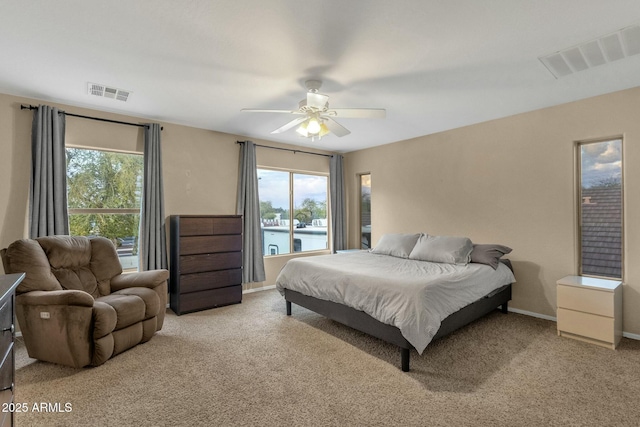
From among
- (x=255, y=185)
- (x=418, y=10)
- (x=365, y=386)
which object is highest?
(x=418, y=10)

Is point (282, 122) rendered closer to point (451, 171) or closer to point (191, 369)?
point (451, 171)

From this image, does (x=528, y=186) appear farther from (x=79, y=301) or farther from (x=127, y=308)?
(x=79, y=301)

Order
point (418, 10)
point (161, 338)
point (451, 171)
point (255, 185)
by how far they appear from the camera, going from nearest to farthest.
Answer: point (418, 10) < point (161, 338) < point (451, 171) < point (255, 185)

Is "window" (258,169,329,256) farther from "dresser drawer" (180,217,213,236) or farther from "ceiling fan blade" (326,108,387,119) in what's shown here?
"ceiling fan blade" (326,108,387,119)

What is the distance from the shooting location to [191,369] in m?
2.55

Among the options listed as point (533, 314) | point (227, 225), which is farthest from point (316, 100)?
point (533, 314)

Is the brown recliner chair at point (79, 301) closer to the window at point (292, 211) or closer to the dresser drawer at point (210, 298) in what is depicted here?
the dresser drawer at point (210, 298)

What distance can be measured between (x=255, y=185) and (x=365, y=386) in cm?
353

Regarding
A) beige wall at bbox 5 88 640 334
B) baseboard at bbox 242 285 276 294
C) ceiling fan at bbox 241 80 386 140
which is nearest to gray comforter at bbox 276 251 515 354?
beige wall at bbox 5 88 640 334

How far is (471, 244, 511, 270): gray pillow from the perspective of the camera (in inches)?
142

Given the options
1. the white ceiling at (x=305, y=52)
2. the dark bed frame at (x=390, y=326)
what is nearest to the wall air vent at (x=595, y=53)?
the white ceiling at (x=305, y=52)

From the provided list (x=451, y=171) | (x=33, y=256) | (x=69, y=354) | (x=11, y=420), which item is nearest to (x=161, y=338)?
(x=69, y=354)

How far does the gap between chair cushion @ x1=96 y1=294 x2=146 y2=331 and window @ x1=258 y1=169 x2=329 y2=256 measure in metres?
2.48

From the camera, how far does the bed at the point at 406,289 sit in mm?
2496
